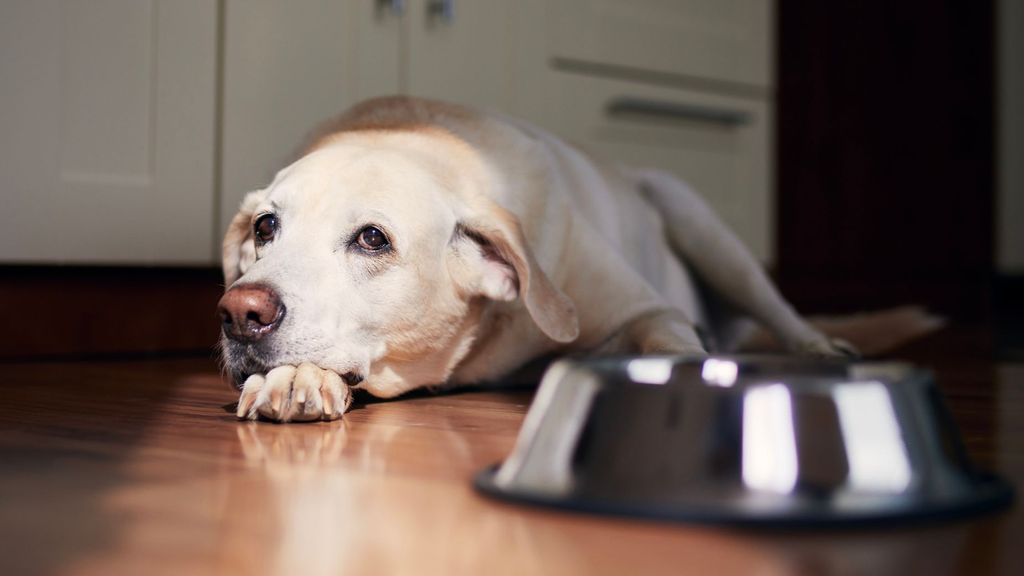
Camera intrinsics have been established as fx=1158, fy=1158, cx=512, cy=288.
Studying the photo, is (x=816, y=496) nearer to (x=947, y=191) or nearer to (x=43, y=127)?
(x=43, y=127)

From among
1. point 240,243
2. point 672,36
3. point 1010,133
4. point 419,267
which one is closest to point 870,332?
point 672,36

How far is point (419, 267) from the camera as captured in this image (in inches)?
67.8

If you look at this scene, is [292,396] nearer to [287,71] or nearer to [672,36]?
[287,71]

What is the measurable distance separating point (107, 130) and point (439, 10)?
912mm

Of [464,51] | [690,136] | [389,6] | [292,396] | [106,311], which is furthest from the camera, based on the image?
[690,136]

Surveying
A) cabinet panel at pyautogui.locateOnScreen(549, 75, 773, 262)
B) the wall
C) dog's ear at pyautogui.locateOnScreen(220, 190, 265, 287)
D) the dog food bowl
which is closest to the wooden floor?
the dog food bowl

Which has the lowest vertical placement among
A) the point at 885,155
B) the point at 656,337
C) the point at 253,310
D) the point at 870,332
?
the point at 870,332

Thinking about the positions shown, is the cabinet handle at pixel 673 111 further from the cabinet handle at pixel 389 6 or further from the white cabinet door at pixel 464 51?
the cabinet handle at pixel 389 6

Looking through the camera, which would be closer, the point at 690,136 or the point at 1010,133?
the point at 690,136

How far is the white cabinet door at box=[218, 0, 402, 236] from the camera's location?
2684 mm

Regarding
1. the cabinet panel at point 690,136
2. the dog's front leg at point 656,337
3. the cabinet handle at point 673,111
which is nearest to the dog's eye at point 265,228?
the dog's front leg at point 656,337

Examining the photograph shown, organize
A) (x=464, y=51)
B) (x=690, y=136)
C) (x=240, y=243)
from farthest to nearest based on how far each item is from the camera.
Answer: (x=690, y=136) → (x=464, y=51) → (x=240, y=243)

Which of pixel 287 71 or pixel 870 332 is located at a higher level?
pixel 287 71

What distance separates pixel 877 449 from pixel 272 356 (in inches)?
34.4
